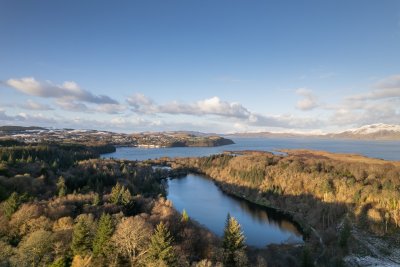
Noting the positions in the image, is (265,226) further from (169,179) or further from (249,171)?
(169,179)

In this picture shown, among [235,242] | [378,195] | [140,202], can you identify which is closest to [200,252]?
[235,242]

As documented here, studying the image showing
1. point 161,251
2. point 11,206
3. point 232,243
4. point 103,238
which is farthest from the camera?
point 11,206

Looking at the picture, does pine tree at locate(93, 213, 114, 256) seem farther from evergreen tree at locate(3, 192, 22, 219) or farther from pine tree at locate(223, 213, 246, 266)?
evergreen tree at locate(3, 192, 22, 219)

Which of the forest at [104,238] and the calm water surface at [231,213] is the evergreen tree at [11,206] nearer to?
the forest at [104,238]

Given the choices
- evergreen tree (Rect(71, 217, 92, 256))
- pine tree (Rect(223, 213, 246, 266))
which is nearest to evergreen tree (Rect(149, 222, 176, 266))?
evergreen tree (Rect(71, 217, 92, 256))

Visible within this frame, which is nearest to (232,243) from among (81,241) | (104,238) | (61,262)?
(104,238)

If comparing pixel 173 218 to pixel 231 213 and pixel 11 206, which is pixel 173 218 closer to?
pixel 11 206

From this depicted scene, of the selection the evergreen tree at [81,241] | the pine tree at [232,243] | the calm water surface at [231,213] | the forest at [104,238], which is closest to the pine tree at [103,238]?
the forest at [104,238]
